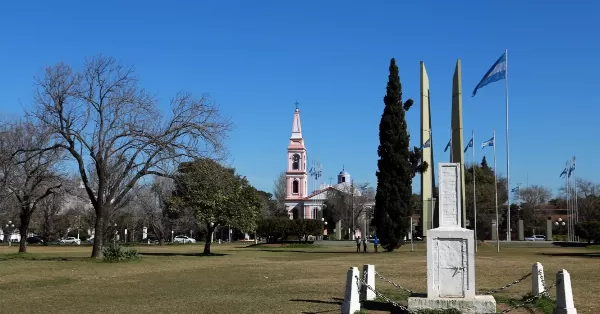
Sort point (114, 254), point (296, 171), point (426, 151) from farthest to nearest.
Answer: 1. point (296, 171)
2. point (426, 151)
3. point (114, 254)

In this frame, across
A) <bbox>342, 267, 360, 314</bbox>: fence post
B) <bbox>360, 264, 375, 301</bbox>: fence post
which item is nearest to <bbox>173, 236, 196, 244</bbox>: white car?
<bbox>360, 264, 375, 301</bbox>: fence post

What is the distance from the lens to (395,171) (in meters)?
47.9

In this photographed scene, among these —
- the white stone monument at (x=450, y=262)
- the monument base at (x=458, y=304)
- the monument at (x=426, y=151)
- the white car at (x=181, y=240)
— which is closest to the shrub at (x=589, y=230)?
the monument at (x=426, y=151)

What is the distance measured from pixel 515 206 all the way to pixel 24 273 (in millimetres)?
87254

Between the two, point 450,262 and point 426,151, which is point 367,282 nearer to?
point 450,262

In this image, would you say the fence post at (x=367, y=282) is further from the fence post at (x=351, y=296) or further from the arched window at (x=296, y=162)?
the arched window at (x=296, y=162)

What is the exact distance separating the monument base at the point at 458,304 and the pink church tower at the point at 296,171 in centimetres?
10254

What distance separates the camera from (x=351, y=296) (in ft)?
40.1

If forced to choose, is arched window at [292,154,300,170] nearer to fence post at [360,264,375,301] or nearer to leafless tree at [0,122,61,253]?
leafless tree at [0,122,61,253]

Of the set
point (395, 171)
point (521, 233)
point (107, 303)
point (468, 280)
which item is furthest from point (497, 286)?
point (521, 233)

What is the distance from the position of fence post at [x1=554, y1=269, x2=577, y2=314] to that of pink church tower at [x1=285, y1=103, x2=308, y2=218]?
103521 mm

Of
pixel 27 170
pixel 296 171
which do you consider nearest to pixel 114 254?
pixel 27 170

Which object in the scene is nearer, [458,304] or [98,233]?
[458,304]

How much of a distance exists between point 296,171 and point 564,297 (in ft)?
355
